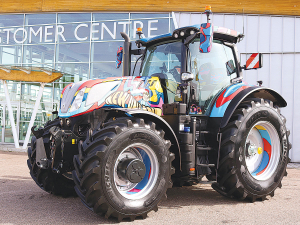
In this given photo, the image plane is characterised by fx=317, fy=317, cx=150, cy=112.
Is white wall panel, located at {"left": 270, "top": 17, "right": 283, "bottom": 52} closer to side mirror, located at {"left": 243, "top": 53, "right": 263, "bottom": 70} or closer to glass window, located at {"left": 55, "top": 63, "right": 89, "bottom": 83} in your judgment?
side mirror, located at {"left": 243, "top": 53, "right": 263, "bottom": 70}

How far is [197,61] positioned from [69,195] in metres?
2.88

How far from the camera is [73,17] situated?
1461 centimetres

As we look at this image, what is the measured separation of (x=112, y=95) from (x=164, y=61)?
4.06 ft

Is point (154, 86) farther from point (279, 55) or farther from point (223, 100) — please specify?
point (279, 55)

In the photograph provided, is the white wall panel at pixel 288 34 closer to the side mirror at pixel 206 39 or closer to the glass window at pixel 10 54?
the side mirror at pixel 206 39

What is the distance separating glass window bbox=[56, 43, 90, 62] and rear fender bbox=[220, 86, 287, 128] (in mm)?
10717

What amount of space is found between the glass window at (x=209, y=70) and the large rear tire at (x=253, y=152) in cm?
48

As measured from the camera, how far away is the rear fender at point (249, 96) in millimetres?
4527

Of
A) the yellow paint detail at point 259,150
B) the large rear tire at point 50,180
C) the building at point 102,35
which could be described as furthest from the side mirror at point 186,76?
the building at point 102,35

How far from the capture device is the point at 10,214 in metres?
3.85

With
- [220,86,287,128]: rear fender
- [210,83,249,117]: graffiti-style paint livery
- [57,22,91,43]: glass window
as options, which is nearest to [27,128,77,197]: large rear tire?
[210,83,249,117]: graffiti-style paint livery

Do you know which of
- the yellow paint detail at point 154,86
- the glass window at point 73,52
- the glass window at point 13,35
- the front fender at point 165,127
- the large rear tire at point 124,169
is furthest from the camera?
the glass window at point 13,35

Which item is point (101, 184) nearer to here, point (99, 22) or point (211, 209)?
point (211, 209)

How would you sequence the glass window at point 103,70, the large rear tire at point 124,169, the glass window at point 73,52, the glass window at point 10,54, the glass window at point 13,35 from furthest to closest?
the glass window at point 10,54
the glass window at point 13,35
the glass window at point 73,52
the glass window at point 103,70
the large rear tire at point 124,169
